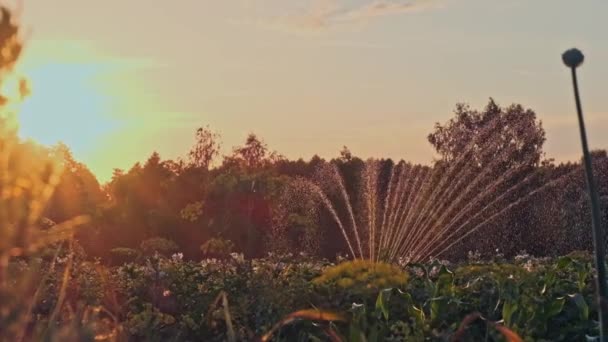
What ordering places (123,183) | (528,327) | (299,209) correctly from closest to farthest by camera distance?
(528,327)
(299,209)
(123,183)

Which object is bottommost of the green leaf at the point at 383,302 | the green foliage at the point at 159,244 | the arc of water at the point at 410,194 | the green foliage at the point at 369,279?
the green leaf at the point at 383,302

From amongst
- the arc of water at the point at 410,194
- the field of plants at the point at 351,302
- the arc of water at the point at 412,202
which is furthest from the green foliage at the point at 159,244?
the field of plants at the point at 351,302

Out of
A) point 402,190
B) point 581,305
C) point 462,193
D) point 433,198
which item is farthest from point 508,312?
point 402,190

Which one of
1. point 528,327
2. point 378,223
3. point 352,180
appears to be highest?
point 352,180

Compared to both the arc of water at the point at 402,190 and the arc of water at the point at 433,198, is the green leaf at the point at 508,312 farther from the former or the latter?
the arc of water at the point at 402,190

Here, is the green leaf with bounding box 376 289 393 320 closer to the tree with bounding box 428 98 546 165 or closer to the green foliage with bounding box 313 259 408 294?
the green foliage with bounding box 313 259 408 294

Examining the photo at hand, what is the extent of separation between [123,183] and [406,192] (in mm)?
10712

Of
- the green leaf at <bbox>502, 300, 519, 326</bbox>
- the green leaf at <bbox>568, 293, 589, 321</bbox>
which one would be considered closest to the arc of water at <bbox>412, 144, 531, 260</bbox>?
the green leaf at <bbox>568, 293, 589, 321</bbox>

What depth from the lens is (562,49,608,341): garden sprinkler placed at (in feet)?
9.23

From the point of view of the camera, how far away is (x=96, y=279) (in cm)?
880

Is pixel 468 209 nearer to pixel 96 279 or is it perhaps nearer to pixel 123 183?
pixel 123 183

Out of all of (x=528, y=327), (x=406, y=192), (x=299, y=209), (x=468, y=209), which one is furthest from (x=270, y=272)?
(x=299, y=209)

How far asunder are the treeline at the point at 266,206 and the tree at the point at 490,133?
0.03m

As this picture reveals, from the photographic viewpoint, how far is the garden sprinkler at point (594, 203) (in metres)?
2.81
